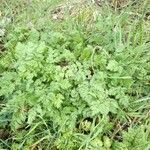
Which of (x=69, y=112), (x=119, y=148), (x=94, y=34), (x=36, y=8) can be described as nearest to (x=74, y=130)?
(x=69, y=112)

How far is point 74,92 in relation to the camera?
9.11 feet

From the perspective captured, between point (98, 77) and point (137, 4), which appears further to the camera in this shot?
point (137, 4)

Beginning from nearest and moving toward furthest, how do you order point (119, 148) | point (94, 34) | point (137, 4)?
point (119, 148)
point (94, 34)
point (137, 4)

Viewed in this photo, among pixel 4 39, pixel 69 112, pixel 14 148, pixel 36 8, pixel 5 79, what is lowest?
pixel 14 148

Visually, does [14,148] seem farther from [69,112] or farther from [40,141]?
[69,112]

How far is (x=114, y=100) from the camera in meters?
2.75

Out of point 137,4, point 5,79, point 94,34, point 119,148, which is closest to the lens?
point 119,148

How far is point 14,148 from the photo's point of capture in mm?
2721

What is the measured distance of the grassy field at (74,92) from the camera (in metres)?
2.70

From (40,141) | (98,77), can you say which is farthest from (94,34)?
(40,141)

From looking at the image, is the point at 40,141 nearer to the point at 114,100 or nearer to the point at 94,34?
the point at 114,100

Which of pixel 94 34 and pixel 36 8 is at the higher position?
pixel 36 8

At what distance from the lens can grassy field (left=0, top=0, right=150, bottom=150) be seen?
2.70 metres

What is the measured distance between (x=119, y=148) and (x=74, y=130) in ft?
1.23
